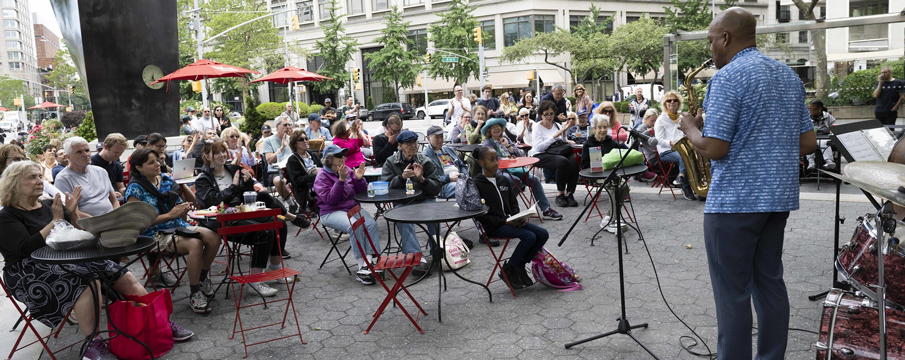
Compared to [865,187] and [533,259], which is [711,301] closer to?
[533,259]

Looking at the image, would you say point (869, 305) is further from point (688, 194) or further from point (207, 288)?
point (688, 194)

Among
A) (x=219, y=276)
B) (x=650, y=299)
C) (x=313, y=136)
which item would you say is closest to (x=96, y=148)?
(x=313, y=136)

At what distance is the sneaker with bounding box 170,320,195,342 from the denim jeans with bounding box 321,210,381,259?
1749 mm

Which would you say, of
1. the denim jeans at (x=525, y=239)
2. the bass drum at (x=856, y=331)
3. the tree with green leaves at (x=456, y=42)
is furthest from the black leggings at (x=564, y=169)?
the tree with green leaves at (x=456, y=42)

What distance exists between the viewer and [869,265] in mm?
3277

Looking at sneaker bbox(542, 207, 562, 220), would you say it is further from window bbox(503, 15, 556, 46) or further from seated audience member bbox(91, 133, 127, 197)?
window bbox(503, 15, 556, 46)

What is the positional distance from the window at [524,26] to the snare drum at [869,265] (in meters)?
47.2

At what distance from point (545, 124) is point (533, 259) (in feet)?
14.6

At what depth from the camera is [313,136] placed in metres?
11.6

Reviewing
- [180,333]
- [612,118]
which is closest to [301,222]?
[180,333]

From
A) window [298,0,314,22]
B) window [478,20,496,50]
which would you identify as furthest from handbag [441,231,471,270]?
window [298,0,314,22]

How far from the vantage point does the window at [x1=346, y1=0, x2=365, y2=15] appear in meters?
59.5

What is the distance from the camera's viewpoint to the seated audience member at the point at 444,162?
7508 mm

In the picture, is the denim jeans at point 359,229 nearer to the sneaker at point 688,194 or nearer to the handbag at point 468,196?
the handbag at point 468,196
